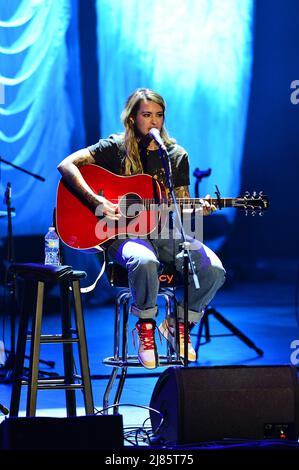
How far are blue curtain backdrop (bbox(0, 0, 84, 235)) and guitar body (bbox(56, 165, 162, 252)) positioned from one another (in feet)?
11.6

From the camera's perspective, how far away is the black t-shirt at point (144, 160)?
440cm

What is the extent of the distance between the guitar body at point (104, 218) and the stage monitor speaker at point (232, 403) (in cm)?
131

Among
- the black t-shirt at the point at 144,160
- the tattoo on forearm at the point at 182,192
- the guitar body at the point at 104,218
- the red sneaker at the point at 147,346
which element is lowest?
the red sneaker at the point at 147,346

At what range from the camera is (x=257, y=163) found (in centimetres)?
848

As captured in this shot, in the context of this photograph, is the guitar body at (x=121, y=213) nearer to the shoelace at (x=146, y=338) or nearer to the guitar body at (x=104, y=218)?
the guitar body at (x=104, y=218)

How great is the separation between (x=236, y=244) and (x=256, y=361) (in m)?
2.78

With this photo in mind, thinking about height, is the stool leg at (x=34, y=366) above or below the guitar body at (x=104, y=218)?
below

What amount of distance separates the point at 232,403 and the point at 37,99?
17.3 ft

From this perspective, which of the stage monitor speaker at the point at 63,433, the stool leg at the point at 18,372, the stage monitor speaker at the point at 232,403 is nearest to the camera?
the stage monitor speaker at the point at 63,433

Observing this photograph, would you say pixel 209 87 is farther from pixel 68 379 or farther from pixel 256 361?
pixel 68 379

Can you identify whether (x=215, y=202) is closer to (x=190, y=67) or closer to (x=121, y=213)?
(x=121, y=213)

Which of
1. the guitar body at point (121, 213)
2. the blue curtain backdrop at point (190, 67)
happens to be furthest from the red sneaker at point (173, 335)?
the blue curtain backdrop at point (190, 67)

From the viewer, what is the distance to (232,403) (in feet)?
9.86
